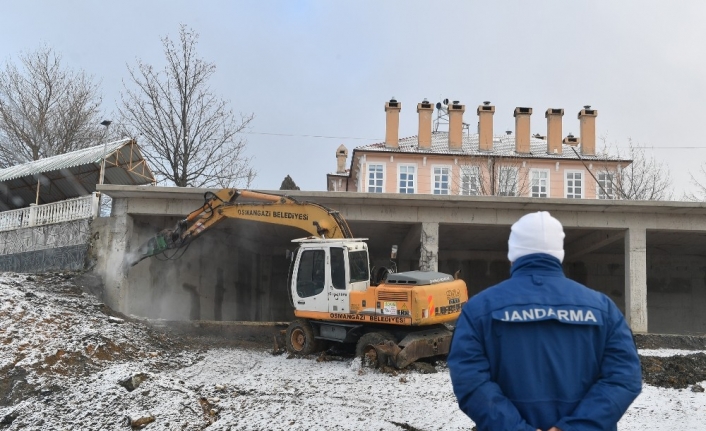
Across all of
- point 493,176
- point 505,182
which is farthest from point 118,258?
point 505,182

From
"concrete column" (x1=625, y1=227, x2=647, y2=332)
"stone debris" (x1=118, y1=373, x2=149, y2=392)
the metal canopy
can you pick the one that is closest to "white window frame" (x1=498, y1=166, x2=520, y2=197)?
"concrete column" (x1=625, y1=227, x2=647, y2=332)

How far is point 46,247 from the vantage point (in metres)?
18.0

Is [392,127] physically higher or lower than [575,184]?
higher

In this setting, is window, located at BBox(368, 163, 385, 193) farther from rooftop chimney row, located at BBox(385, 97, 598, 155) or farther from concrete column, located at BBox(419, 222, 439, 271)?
concrete column, located at BBox(419, 222, 439, 271)

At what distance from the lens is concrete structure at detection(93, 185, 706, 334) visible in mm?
16438

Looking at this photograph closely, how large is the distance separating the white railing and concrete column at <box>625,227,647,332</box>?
46.9ft

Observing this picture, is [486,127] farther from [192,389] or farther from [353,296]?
[192,389]

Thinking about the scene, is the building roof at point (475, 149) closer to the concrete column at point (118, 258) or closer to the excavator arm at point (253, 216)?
the concrete column at point (118, 258)

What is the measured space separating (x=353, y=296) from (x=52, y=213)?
432 inches

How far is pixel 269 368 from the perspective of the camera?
36.8 feet

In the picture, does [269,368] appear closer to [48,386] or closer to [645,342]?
[48,386]

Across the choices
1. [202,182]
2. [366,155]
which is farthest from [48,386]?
[366,155]

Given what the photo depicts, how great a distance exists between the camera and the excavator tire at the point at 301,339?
12.5m

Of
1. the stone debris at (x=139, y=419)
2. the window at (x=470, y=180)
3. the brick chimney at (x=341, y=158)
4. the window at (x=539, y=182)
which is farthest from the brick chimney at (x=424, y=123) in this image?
the stone debris at (x=139, y=419)
